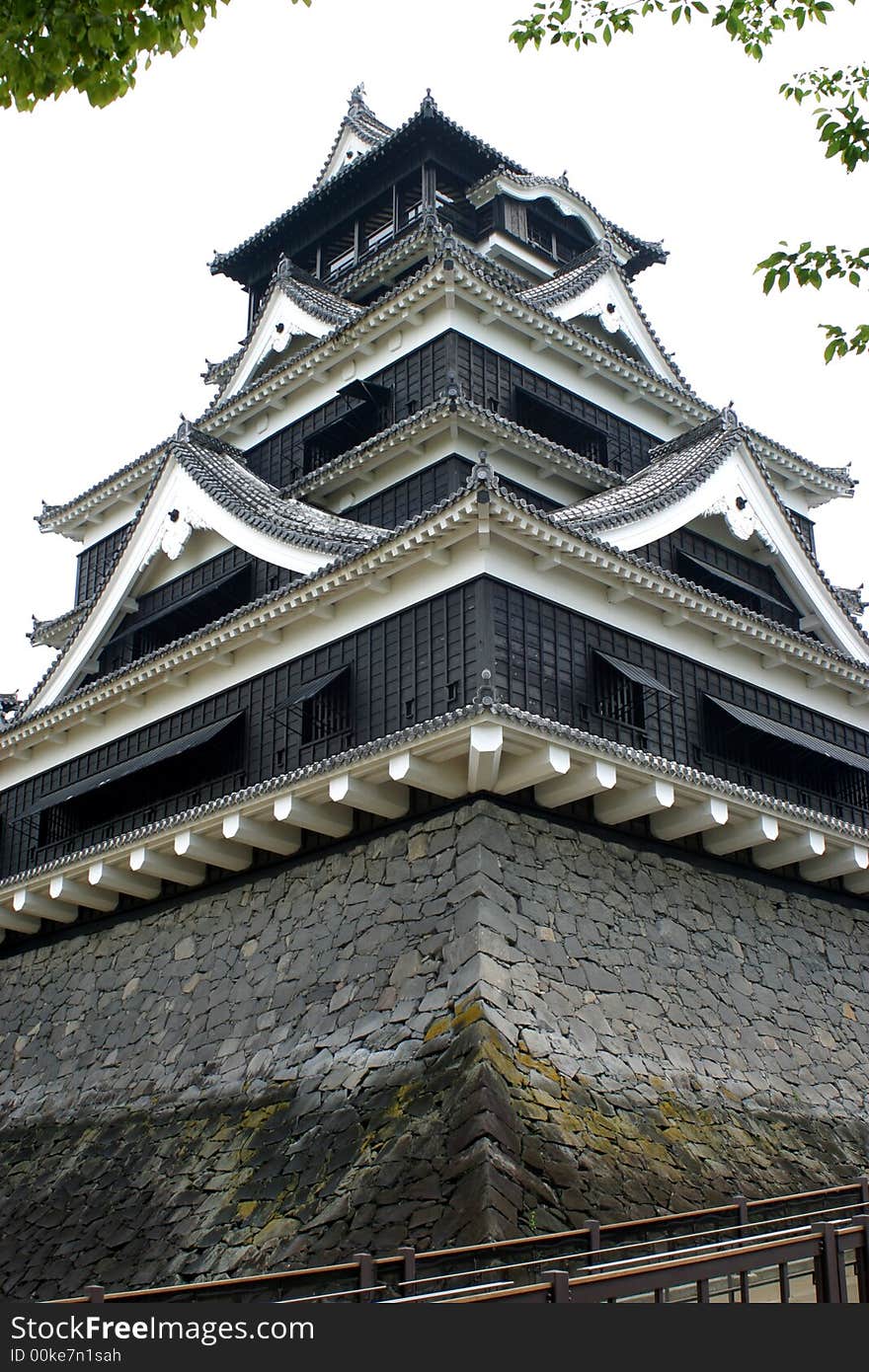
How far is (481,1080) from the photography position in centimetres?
1066

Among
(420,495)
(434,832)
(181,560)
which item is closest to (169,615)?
(181,560)

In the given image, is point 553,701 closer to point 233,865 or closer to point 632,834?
point 632,834

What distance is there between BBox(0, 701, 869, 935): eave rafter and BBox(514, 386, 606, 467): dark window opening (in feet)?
23.9

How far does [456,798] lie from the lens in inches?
512

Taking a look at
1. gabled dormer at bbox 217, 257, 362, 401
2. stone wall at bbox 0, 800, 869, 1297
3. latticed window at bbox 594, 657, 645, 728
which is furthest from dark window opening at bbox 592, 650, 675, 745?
gabled dormer at bbox 217, 257, 362, 401

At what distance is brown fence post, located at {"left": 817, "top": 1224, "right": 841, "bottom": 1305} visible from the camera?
21.8 feet

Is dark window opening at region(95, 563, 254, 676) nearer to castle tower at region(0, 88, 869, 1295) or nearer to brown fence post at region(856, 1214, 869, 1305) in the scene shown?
castle tower at region(0, 88, 869, 1295)

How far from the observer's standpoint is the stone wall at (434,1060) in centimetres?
1084

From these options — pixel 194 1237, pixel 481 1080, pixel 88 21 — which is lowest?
pixel 194 1237

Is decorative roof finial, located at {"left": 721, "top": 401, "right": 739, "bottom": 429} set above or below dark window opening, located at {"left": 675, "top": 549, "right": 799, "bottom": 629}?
above

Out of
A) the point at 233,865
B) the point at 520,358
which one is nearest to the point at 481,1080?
the point at 233,865

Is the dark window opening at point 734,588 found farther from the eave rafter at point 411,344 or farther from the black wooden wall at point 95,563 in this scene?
the black wooden wall at point 95,563

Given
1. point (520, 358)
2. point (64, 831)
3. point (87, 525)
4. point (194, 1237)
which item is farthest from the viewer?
point (87, 525)

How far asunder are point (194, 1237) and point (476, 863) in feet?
14.7
